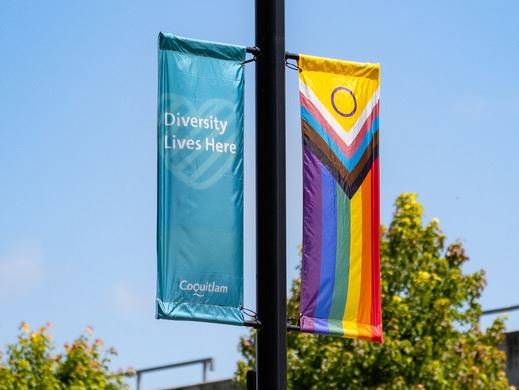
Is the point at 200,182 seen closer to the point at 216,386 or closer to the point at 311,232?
the point at 311,232

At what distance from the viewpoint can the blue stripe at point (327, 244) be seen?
1037 centimetres

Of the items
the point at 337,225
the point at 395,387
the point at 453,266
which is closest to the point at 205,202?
the point at 337,225

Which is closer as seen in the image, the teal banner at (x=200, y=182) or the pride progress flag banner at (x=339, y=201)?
the teal banner at (x=200, y=182)

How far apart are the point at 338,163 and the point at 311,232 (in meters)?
0.68

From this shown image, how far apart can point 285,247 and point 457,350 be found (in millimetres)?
14684

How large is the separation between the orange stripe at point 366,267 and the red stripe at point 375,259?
38 mm

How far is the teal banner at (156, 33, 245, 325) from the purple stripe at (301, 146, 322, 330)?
620 millimetres

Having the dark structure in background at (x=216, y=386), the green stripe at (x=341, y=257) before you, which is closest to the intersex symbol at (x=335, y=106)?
the green stripe at (x=341, y=257)

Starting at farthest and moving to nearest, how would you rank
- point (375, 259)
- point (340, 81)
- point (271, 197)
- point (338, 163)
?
point (340, 81)
point (375, 259)
point (338, 163)
point (271, 197)

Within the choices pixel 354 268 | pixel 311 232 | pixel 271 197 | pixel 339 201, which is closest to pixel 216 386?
pixel 354 268

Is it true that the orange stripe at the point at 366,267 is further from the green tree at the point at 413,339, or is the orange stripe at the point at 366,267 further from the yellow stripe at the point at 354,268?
the green tree at the point at 413,339

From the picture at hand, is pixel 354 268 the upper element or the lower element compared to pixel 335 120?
lower

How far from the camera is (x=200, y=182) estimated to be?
1005 cm

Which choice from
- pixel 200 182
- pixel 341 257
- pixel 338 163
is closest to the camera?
pixel 200 182
